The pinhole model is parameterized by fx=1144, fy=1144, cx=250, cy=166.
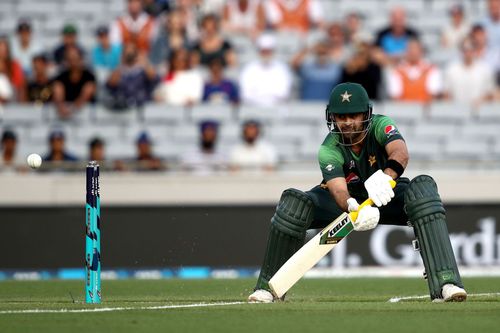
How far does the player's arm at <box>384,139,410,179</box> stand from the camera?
25.8 feet

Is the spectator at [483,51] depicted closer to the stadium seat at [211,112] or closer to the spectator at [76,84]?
the stadium seat at [211,112]

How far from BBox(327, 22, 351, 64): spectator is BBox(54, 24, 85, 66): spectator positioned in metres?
3.54

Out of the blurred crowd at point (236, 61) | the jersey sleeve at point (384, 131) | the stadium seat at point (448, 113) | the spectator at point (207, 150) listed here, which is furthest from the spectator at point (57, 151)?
the jersey sleeve at point (384, 131)

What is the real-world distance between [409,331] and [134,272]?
7548 millimetres

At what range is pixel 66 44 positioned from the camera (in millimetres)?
16250

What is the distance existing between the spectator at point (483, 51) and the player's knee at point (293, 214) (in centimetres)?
856

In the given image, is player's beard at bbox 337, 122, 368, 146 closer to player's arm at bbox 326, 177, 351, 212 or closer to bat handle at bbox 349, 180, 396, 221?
player's arm at bbox 326, 177, 351, 212

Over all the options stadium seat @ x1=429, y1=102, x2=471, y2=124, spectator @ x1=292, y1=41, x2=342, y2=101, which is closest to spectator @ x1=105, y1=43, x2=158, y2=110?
spectator @ x1=292, y1=41, x2=342, y2=101

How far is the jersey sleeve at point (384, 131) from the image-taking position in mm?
8070

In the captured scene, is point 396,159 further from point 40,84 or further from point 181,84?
point 40,84

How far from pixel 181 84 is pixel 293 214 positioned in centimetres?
768

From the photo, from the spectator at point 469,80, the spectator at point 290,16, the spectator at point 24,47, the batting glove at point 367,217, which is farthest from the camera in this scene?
the spectator at point 290,16

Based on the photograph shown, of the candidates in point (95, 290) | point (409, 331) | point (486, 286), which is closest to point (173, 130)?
point (486, 286)

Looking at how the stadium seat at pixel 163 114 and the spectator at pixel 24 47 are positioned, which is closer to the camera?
the stadium seat at pixel 163 114
